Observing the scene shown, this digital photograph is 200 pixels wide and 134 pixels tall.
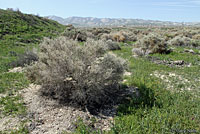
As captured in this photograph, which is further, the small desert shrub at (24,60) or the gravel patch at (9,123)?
the small desert shrub at (24,60)

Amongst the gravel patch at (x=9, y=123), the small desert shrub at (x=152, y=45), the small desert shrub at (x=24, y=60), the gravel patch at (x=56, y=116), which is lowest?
the gravel patch at (x=9, y=123)

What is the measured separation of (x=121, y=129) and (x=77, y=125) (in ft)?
3.35

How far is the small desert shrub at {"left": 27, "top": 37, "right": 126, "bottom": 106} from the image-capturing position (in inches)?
175

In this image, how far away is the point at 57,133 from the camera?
345 centimetres

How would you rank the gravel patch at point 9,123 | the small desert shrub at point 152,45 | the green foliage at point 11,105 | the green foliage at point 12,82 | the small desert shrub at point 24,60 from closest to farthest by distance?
1. the gravel patch at point 9,123
2. the green foliage at point 11,105
3. the green foliage at point 12,82
4. the small desert shrub at point 24,60
5. the small desert shrub at point 152,45

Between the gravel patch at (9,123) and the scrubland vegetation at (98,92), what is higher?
the scrubland vegetation at (98,92)

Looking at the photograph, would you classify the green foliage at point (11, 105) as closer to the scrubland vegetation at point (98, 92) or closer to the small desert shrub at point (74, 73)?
the scrubland vegetation at point (98, 92)

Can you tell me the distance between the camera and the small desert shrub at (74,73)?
4.44 m

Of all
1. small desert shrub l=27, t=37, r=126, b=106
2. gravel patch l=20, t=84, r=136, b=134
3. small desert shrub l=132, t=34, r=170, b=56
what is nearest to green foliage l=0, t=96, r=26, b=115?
gravel patch l=20, t=84, r=136, b=134

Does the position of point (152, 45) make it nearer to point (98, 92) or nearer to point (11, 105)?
point (98, 92)

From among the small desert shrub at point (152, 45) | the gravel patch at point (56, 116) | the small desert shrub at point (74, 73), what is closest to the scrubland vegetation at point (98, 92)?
the small desert shrub at point (74, 73)

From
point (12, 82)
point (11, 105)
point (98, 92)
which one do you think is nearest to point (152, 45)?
point (98, 92)

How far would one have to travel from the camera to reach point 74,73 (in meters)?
4.47

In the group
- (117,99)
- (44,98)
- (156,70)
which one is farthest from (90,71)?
(156,70)
